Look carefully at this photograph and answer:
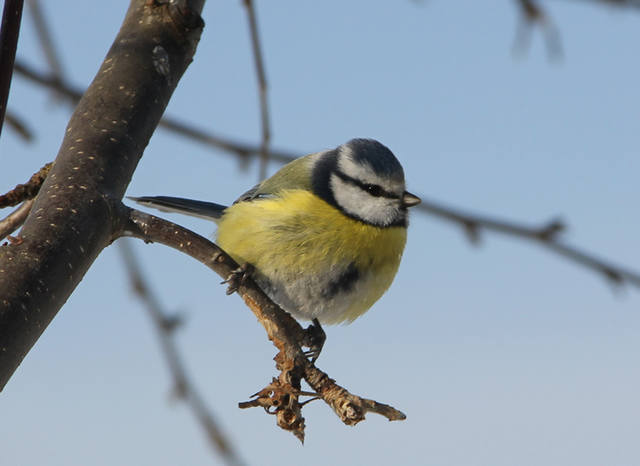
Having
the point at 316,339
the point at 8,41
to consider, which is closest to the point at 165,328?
the point at 316,339

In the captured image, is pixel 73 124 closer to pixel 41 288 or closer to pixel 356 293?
pixel 41 288

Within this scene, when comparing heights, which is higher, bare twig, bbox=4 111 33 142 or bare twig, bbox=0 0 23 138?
bare twig, bbox=4 111 33 142

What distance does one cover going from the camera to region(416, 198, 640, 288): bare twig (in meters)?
2.65

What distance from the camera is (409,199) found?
3.22 m

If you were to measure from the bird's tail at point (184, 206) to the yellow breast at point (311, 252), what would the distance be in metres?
0.48

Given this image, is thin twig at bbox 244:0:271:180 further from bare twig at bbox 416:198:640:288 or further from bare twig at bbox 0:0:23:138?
bare twig at bbox 0:0:23:138

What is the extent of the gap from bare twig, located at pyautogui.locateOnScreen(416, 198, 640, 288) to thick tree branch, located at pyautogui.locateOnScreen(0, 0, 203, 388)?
1099 millimetres

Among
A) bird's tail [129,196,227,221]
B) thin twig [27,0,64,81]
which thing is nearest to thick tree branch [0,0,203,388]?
thin twig [27,0,64,81]

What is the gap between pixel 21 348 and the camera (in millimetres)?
1550

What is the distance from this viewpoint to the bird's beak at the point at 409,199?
3166 millimetres

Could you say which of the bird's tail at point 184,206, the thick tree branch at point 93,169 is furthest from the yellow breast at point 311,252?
the thick tree branch at point 93,169

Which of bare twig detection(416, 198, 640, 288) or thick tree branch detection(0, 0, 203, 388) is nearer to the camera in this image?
thick tree branch detection(0, 0, 203, 388)

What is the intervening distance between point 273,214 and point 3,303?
64.7 inches

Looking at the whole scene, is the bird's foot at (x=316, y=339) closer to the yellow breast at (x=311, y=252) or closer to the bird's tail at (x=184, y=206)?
the yellow breast at (x=311, y=252)
